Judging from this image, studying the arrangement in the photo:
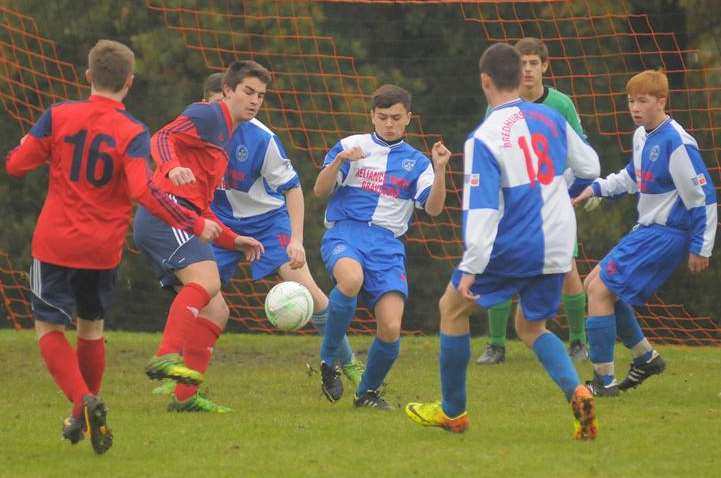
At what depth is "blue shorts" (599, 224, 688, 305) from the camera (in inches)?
301

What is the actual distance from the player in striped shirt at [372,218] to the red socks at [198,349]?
2.19ft

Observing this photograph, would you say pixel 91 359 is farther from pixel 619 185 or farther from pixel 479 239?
pixel 619 185

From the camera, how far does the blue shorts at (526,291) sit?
6113mm

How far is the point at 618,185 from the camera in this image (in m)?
7.98

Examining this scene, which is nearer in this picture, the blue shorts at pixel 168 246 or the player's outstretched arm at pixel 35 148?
the player's outstretched arm at pixel 35 148

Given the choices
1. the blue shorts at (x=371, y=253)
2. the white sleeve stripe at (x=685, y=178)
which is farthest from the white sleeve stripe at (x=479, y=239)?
the white sleeve stripe at (x=685, y=178)

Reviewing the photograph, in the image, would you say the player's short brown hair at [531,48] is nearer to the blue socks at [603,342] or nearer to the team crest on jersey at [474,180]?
the blue socks at [603,342]

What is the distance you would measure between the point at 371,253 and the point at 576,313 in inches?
91.9

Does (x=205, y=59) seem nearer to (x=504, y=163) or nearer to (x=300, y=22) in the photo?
(x=300, y=22)

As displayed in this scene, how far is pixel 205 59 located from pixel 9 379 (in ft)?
26.4

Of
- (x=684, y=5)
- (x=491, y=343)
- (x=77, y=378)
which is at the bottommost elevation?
(x=491, y=343)

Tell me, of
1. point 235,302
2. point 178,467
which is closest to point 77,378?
point 178,467

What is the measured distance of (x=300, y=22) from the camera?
17000 millimetres

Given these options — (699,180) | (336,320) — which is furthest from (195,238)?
(699,180)
